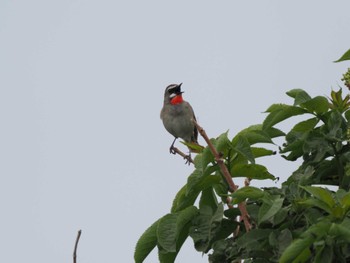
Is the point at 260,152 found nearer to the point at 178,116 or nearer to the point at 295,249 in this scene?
the point at 295,249

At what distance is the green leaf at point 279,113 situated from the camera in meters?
4.32

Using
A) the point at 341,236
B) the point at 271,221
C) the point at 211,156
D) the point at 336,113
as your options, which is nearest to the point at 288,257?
the point at 341,236

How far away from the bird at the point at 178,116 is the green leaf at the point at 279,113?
918 centimetres

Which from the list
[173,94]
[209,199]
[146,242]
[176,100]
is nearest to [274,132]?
[209,199]

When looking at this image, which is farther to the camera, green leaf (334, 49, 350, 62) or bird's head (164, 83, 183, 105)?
bird's head (164, 83, 183, 105)

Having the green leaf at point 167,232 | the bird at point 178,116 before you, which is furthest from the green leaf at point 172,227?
the bird at point 178,116

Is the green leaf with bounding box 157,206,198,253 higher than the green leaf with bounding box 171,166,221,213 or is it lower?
lower

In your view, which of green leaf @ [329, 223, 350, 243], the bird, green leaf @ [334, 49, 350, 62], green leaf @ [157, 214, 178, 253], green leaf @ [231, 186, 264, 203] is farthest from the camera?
the bird

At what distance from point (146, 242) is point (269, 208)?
0.81 meters

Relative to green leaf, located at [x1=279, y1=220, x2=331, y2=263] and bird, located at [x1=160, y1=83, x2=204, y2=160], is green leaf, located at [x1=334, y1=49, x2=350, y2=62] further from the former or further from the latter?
bird, located at [x1=160, y1=83, x2=204, y2=160]

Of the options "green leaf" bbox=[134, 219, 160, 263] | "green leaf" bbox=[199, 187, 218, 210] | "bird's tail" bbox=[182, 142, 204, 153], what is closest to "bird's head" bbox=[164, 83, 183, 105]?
"bird's tail" bbox=[182, 142, 204, 153]

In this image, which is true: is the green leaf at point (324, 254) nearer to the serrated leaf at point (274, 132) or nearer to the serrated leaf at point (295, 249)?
the serrated leaf at point (295, 249)

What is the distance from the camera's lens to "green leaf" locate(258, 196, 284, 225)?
12.0ft

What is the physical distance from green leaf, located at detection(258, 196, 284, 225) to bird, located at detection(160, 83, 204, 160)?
9.79 metres
